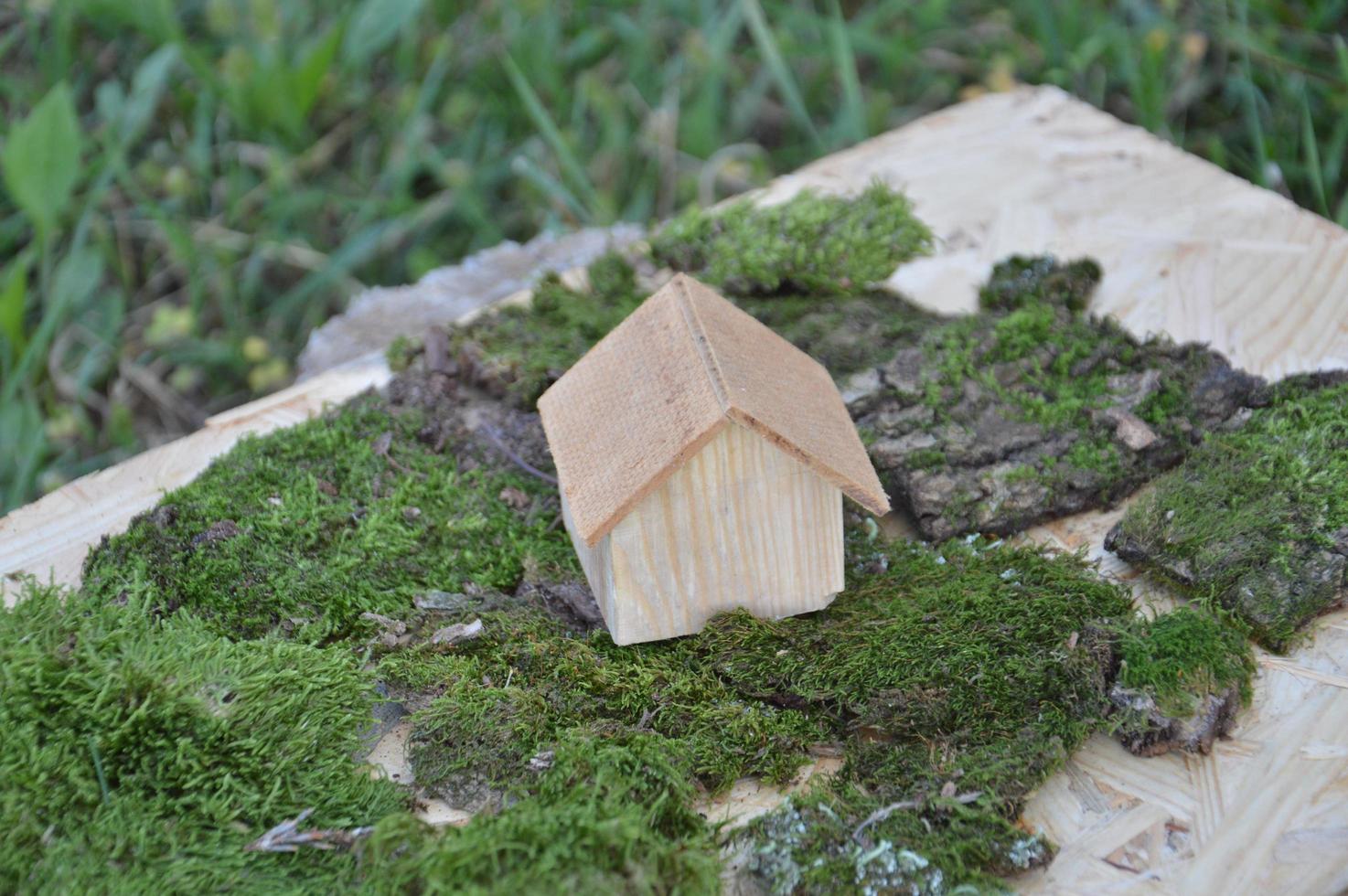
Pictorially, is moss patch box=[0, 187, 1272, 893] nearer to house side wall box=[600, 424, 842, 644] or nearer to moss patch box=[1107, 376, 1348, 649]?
house side wall box=[600, 424, 842, 644]

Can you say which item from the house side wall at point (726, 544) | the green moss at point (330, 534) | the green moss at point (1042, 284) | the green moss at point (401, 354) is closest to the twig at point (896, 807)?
the house side wall at point (726, 544)

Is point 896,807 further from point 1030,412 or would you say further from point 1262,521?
point 1030,412

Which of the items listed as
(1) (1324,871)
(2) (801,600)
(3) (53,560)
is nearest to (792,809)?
(2) (801,600)

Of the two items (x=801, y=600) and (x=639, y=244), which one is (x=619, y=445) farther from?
(x=639, y=244)

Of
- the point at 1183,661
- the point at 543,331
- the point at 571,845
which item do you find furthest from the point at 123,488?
the point at 1183,661

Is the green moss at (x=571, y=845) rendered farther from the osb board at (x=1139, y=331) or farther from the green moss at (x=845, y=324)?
the green moss at (x=845, y=324)

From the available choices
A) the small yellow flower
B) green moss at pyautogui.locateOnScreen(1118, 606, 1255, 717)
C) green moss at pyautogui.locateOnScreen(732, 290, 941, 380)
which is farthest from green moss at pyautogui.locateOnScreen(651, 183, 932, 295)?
the small yellow flower
